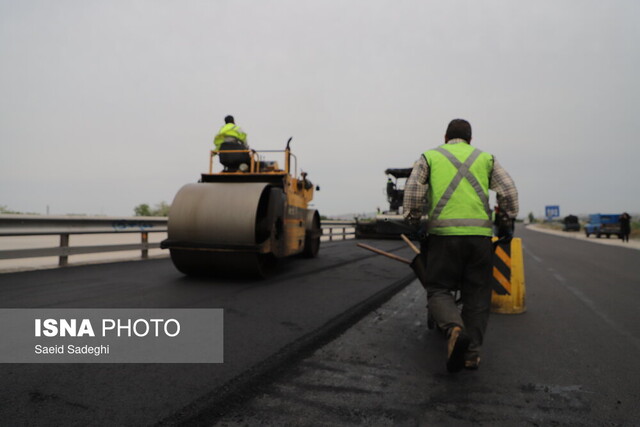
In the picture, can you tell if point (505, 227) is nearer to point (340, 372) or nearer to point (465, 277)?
point (465, 277)

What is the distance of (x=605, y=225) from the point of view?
101ft

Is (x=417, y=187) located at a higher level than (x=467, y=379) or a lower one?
higher

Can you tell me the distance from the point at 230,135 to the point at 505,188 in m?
5.34

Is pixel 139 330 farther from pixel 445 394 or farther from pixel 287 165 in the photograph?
pixel 287 165

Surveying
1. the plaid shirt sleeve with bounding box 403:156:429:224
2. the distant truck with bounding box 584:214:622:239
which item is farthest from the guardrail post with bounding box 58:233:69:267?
the distant truck with bounding box 584:214:622:239

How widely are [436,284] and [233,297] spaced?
301 cm

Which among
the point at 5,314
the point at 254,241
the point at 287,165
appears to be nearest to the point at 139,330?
the point at 5,314

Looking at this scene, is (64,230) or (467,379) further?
(64,230)

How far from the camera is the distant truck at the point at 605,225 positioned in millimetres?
30172

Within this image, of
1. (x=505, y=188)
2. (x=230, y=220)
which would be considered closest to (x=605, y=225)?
(x=230, y=220)

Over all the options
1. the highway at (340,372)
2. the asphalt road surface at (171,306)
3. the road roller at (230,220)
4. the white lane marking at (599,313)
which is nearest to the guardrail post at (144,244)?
the asphalt road surface at (171,306)

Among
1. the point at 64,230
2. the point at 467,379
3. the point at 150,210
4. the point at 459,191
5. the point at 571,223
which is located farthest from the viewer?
the point at 571,223

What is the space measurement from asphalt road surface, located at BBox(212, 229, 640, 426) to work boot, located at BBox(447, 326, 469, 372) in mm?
145

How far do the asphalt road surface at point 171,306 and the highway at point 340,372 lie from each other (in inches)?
0.6
